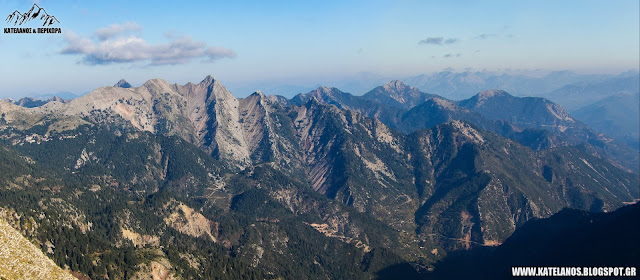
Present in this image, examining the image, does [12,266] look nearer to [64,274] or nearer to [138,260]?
[64,274]

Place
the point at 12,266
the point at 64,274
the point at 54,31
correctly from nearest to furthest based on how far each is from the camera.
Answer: the point at 12,266 → the point at 64,274 → the point at 54,31

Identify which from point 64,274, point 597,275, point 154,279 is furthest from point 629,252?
point 64,274

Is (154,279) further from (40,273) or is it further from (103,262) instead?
(40,273)

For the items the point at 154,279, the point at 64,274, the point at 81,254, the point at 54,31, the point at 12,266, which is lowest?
the point at 154,279

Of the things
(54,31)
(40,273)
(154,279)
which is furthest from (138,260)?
(54,31)

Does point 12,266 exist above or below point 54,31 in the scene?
below

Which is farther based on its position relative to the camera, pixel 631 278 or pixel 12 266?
pixel 631 278

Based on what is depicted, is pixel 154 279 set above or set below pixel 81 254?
below

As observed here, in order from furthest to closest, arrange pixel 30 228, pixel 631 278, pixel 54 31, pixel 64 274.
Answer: pixel 30 228, pixel 54 31, pixel 631 278, pixel 64 274

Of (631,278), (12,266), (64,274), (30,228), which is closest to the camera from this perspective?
(12,266)
